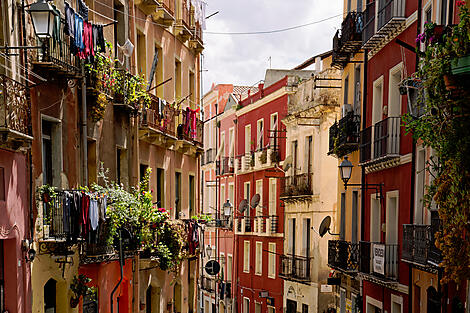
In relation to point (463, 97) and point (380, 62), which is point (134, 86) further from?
point (463, 97)

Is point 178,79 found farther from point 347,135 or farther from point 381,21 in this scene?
point 381,21

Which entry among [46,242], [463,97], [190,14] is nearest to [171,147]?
[190,14]

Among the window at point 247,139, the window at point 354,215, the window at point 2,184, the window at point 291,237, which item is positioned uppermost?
the window at point 247,139

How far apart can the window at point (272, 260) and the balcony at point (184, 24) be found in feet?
52.2

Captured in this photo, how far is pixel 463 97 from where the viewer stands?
36.3ft

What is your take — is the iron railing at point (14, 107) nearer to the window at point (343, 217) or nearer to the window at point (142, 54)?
the window at point (142, 54)

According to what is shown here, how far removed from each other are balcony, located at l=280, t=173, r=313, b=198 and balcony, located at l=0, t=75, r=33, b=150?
2240cm

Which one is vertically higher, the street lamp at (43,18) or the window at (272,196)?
the street lamp at (43,18)

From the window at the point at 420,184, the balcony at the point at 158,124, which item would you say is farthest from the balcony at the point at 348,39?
the window at the point at 420,184

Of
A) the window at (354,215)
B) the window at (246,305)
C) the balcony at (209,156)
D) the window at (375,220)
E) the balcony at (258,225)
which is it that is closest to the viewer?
the window at (375,220)

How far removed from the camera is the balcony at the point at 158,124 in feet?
69.5

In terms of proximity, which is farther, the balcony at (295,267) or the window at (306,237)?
the window at (306,237)

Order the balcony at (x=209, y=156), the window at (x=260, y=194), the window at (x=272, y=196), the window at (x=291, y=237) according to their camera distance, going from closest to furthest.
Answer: the window at (x=291, y=237)
the window at (x=272, y=196)
the window at (x=260, y=194)
the balcony at (x=209, y=156)

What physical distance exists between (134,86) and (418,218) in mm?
7715
